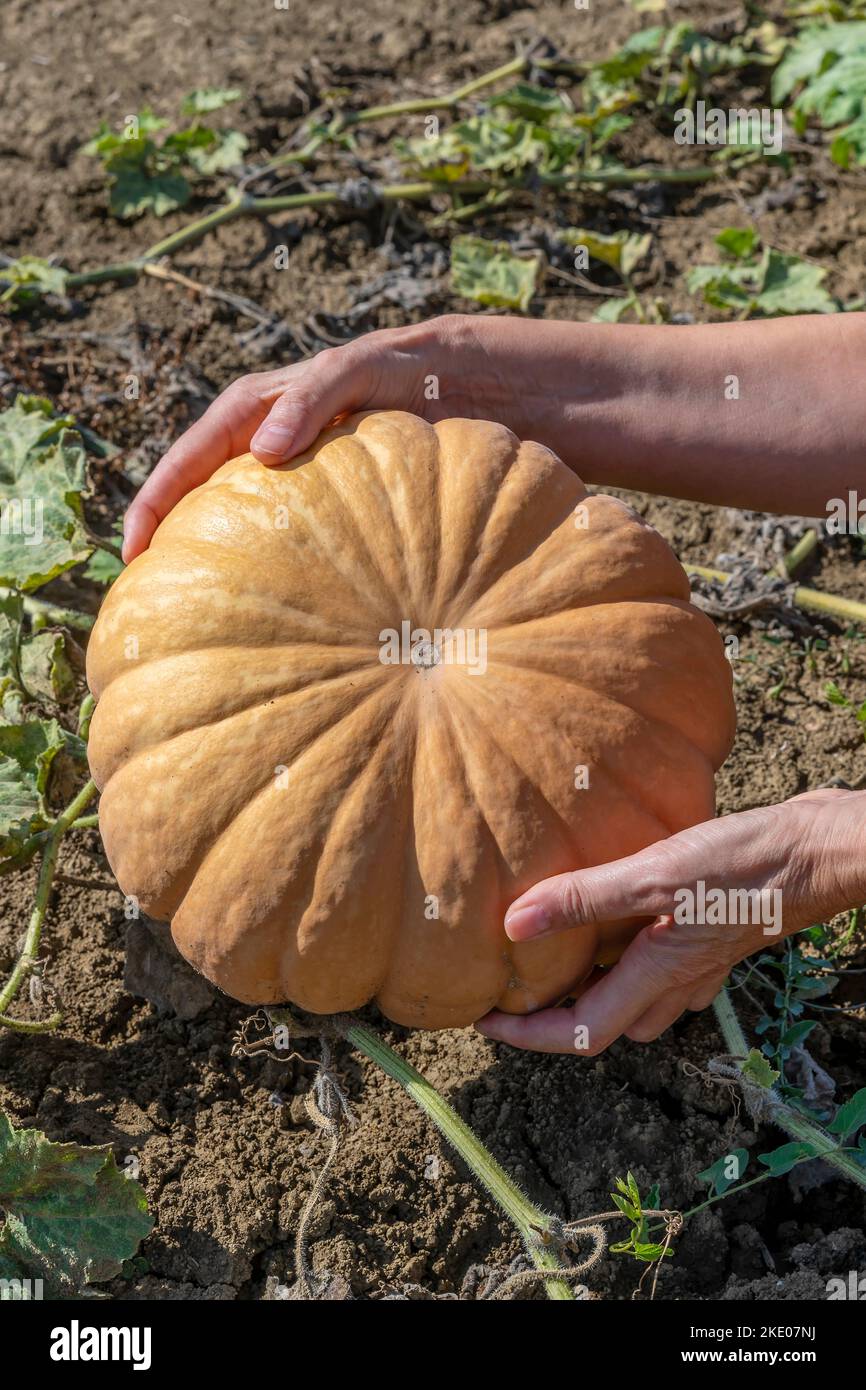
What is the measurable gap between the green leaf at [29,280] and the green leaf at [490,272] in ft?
4.37

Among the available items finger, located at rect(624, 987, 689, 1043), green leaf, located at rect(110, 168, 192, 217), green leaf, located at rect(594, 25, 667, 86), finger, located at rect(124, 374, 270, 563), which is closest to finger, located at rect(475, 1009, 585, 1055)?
finger, located at rect(624, 987, 689, 1043)

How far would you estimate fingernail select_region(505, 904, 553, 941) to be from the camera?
7.48 feet

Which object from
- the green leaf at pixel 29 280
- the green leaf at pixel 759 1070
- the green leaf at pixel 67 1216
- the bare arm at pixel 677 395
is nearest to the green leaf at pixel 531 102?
the green leaf at pixel 29 280

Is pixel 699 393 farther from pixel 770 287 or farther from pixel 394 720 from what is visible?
pixel 770 287

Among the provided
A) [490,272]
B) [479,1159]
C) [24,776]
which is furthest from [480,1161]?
[490,272]

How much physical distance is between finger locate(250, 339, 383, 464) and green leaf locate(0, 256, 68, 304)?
6.26ft

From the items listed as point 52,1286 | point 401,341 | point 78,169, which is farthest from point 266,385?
point 78,169

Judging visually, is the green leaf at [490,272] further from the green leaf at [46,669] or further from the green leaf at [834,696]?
the green leaf at [46,669]

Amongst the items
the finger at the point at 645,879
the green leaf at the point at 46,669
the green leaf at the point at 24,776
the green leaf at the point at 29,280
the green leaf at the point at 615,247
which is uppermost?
the green leaf at the point at 615,247

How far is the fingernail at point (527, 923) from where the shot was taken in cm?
228

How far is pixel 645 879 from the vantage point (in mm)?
2332

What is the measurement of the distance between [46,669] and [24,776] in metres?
0.53

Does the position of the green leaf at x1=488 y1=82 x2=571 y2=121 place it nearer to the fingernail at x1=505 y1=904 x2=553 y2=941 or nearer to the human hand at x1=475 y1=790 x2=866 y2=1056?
the human hand at x1=475 y1=790 x2=866 y2=1056

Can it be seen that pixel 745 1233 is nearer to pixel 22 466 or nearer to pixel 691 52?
pixel 22 466
